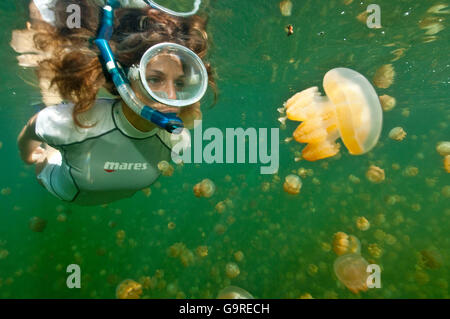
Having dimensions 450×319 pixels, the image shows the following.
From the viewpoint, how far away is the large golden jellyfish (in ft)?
8.89

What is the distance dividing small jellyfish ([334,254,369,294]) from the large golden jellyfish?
1.90 metres

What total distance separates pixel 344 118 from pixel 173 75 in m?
1.74

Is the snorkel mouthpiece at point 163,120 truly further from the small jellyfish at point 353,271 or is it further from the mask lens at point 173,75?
the small jellyfish at point 353,271

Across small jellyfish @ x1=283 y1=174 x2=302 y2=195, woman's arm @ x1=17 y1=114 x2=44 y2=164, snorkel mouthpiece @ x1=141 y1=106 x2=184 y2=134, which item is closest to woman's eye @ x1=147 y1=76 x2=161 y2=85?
snorkel mouthpiece @ x1=141 y1=106 x2=184 y2=134

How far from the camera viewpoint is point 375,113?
9.01 feet

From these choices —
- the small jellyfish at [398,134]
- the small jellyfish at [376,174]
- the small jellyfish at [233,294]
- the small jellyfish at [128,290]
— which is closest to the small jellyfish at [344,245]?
the small jellyfish at [376,174]

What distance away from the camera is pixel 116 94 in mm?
2928

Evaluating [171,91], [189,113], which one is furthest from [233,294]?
[171,91]

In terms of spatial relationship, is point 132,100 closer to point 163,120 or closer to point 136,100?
point 136,100

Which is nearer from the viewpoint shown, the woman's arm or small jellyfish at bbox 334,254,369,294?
the woman's arm

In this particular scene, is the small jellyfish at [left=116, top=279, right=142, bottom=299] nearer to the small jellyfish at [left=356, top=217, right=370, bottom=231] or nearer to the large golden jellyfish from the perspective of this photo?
the large golden jellyfish

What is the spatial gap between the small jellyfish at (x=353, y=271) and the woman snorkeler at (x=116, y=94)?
3058mm

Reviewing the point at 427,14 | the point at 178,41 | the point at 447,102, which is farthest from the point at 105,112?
the point at 447,102

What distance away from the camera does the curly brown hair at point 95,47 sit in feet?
8.29
